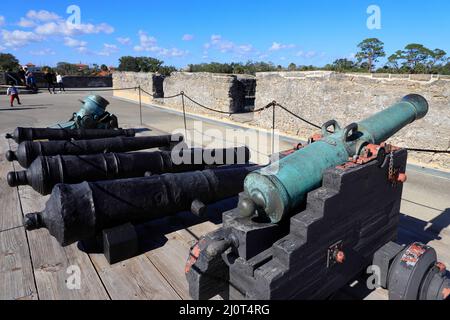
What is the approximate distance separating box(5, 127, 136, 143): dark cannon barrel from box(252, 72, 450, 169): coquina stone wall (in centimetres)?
435

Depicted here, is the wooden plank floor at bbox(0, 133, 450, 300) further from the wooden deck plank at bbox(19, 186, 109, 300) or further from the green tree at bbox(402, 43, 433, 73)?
the green tree at bbox(402, 43, 433, 73)

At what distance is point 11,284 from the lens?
6.92 feet

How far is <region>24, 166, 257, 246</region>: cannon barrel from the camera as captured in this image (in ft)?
6.88

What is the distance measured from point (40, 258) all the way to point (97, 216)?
2.01 ft

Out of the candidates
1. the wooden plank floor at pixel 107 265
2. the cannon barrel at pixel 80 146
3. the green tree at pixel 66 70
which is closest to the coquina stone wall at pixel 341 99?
the wooden plank floor at pixel 107 265

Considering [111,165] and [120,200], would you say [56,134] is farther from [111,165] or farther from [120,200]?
[120,200]

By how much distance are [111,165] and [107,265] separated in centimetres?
114

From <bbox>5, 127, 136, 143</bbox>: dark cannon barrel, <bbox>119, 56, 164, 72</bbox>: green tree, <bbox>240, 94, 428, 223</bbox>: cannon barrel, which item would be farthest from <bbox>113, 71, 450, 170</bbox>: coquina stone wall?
<bbox>119, 56, 164, 72</bbox>: green tree

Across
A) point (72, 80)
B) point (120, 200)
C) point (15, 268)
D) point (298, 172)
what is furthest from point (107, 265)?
point (72, 80)

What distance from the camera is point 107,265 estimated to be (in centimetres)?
236

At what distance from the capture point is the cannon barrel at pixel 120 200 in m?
2.10
